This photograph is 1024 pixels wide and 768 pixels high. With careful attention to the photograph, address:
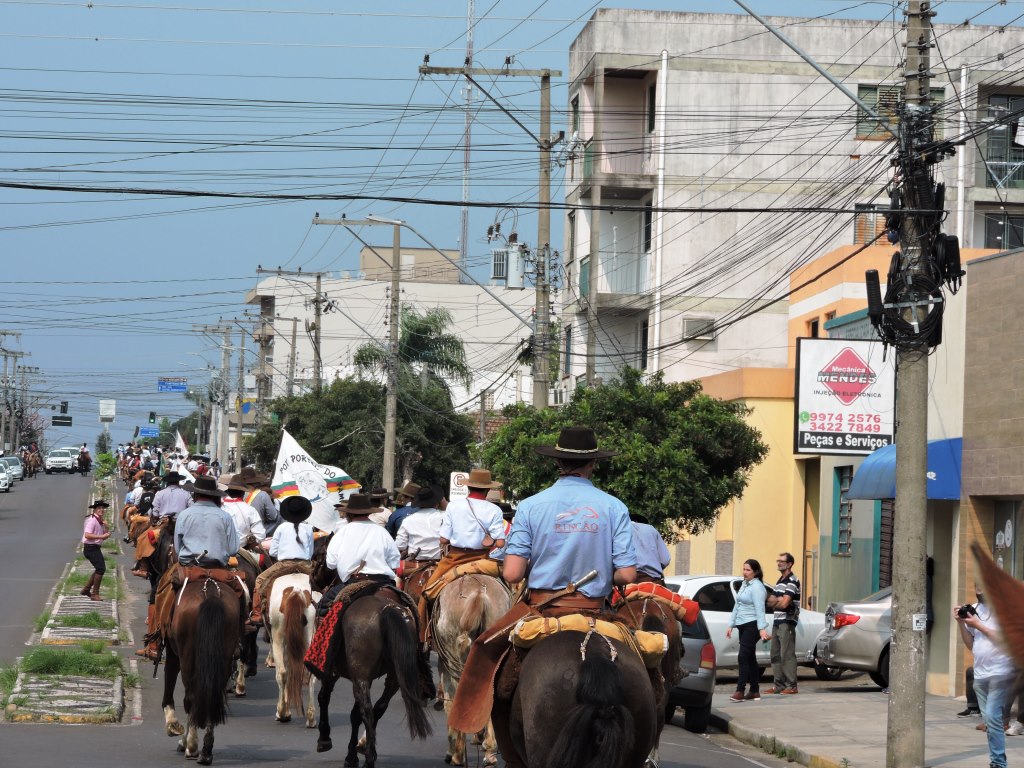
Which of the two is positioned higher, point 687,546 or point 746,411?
point 746,411

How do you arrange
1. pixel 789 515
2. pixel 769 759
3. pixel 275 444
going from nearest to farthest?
pixel 769 759, pixel 789 515, pixel 275 444

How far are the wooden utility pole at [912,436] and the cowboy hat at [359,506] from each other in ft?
16.2

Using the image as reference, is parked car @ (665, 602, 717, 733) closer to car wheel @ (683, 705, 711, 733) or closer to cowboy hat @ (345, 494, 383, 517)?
car wheel @ (683, 705, 711, 733)

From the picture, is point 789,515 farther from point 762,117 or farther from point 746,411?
point 762,117

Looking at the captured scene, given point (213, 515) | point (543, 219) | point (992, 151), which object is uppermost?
point (992, 151)

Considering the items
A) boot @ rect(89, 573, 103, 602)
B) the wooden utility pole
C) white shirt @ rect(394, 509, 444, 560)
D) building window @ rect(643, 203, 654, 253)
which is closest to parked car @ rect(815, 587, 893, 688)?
the wooden utility pole

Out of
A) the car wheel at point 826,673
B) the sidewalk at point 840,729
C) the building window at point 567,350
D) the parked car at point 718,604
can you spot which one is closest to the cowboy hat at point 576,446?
the sidewalk at point 840,729

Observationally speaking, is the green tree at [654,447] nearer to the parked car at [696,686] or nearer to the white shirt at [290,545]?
the parked car at [696,686]

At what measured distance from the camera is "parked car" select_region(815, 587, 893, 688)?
21.1m

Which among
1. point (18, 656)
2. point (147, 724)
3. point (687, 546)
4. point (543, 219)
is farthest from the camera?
point (687, 546)

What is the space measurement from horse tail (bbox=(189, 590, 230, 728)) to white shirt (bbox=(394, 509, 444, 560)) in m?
4.28

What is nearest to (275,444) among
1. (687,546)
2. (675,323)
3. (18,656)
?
(675,323)

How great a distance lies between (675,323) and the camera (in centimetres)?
4569

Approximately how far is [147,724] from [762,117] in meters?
35.3
